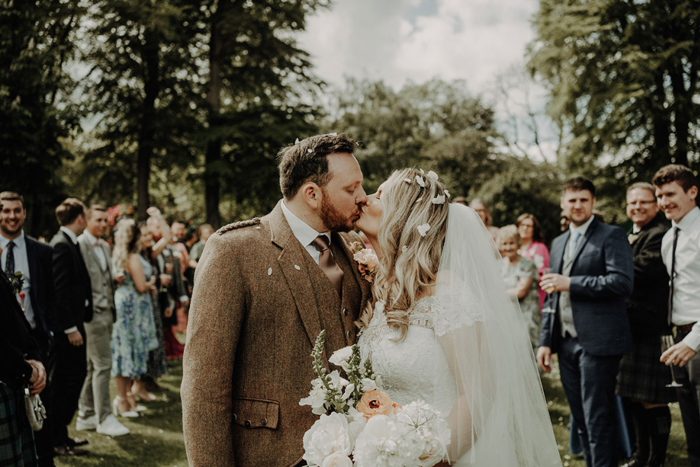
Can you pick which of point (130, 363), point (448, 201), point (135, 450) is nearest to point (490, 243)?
point (448, 201)

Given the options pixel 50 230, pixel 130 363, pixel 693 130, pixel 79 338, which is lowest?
pixel 130 363

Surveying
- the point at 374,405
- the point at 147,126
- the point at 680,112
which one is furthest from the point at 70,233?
the point at 680,112

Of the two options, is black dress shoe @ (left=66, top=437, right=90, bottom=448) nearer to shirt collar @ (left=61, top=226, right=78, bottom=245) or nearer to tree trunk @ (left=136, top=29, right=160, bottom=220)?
shirt collar @ (left=61, top=226, right=78, bottom=245)

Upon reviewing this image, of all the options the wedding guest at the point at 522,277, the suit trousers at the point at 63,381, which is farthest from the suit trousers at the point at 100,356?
the wedding guest at the point at 522,277

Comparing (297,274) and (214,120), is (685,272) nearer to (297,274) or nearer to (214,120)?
(297,274)

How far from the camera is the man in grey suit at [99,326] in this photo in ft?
20.0

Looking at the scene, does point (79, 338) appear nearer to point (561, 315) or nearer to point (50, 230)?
point (561, 315)

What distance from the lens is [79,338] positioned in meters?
5.62

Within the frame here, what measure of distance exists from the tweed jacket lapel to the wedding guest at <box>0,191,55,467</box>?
11.7 ft

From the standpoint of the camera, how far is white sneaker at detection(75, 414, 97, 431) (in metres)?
6.26

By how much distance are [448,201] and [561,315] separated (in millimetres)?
2552

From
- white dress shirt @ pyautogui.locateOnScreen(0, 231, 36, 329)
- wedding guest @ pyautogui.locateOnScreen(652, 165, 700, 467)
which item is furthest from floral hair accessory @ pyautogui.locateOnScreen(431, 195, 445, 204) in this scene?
white dress shirt @ pyautogui.locateOnScreen(0, 231, 36, 329)

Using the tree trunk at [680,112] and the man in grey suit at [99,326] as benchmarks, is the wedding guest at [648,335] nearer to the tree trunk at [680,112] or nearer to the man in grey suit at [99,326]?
the man in grey suit at [99,326]

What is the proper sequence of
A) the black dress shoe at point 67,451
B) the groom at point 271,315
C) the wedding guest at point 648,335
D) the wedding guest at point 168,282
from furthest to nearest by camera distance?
the wedding guest at point 168,282 → the black dress shoe at point 67,451 → the wedding guest at point 648,335 → the groom at point 271,315
